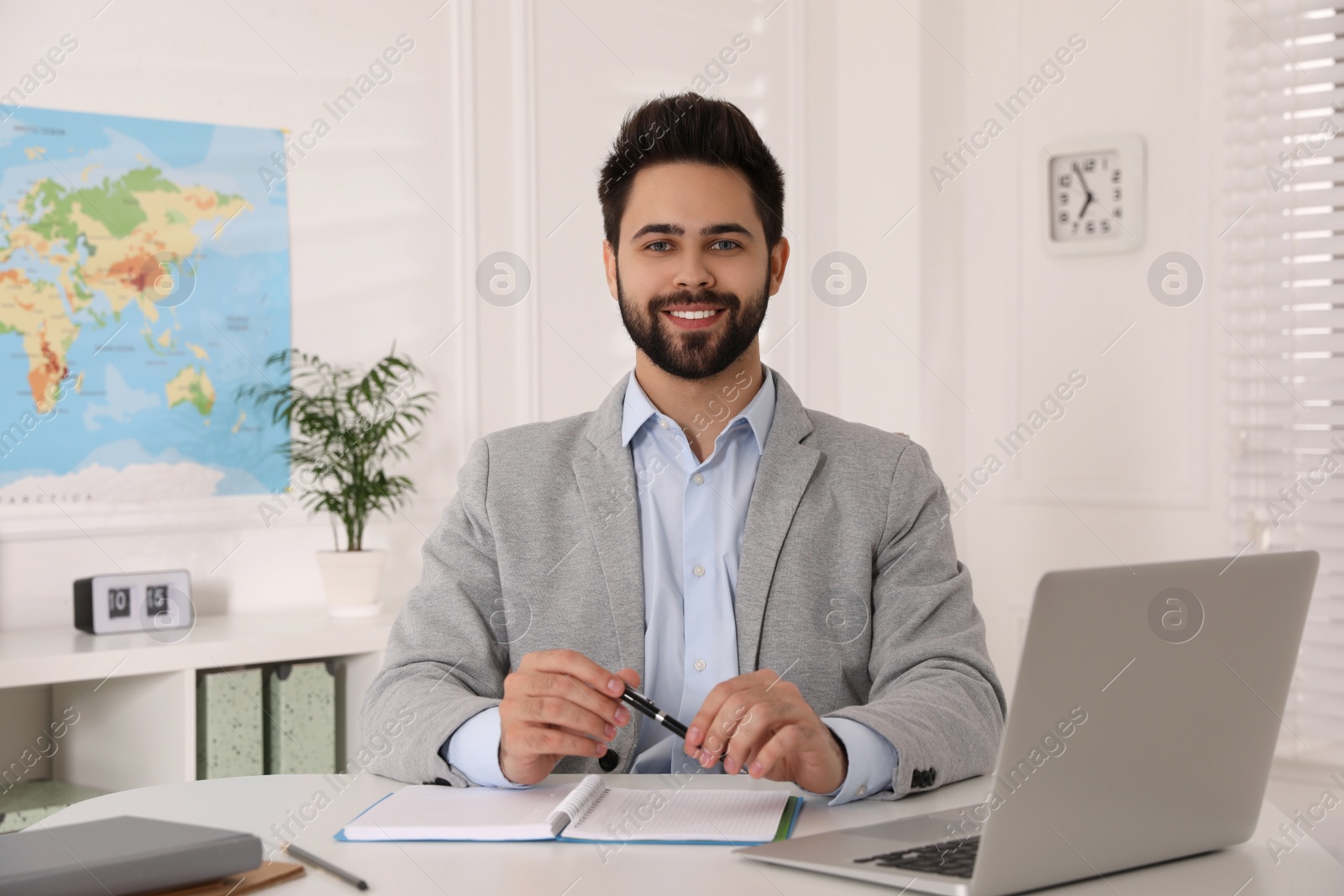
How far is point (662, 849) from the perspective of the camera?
41.0 inches

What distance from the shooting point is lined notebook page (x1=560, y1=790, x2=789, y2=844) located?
42.2 inches

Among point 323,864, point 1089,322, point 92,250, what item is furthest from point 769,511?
point 1089,322

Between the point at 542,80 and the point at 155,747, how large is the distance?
213 centimetres

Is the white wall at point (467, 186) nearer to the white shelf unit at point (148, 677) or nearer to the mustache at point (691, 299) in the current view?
the white shelf unit at point (148, 677)

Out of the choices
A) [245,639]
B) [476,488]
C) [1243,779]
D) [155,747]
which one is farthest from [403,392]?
[1243,779]

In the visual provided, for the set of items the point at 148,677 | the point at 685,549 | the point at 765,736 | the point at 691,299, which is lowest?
the point at 148,677

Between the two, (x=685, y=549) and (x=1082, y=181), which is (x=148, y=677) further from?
(x=1082, y=181)

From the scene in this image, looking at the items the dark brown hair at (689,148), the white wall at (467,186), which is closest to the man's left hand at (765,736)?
the dark brown hair at (689,148)

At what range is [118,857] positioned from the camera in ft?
2.82

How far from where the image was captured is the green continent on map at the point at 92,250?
2738mm

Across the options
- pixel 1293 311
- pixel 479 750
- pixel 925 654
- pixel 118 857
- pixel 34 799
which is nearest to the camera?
pixel 118 857

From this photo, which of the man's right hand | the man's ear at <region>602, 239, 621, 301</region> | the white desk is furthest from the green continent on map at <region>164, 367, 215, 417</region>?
the man's right hand

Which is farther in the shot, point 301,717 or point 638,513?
point 301,717

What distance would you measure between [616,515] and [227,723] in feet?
4.66
